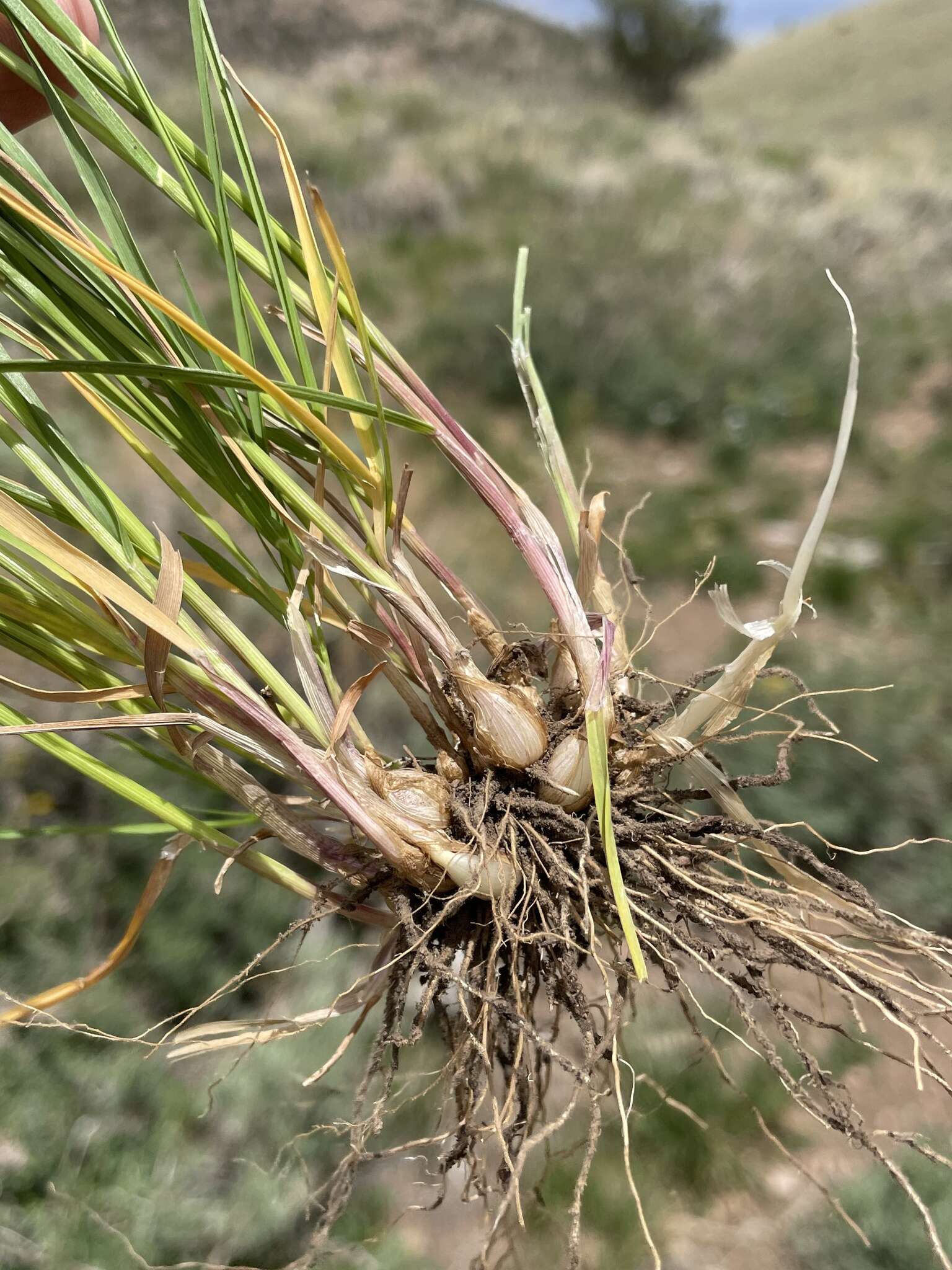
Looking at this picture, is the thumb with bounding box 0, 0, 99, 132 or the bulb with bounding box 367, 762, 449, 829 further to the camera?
the thumb with bounding box 0, 0, 99, 132

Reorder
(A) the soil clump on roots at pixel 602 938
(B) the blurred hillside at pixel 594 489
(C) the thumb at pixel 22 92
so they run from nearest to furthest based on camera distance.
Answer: (A) the soil clump on roots at pixel 602 938
(C) the thumb at pixel 22 92
(B) the blurred hillside at pixel 594 489

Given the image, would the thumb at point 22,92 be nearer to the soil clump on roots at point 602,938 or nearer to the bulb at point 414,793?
the bulb at point 414,793

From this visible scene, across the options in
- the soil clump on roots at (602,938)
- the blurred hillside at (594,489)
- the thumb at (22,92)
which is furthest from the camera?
the blurred hillside at (594,489)

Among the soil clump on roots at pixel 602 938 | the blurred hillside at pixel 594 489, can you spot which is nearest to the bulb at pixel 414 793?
the soil clump on roots at pixel 602 938

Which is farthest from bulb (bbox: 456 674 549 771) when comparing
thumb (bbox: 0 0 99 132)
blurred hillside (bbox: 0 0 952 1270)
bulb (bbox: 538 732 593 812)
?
thumb (bbox: 0 0 99 132)

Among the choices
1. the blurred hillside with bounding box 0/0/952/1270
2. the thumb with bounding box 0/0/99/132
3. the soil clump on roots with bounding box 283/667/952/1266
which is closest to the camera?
the soil clump on roots with bounding box 283/667/952/1266

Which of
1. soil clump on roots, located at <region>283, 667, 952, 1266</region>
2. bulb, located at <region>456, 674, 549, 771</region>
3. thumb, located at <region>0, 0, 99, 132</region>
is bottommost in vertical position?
soil clump on roots, located at <region>283, 667, 952, 1266</region>

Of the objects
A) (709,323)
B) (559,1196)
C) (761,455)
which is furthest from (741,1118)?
(709,323)

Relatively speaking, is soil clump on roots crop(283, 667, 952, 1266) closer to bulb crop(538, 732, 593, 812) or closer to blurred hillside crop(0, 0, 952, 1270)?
bulb crop(538, 732, 593, 812)

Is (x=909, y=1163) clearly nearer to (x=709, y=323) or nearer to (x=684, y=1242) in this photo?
(x=684, y=1242)
